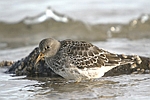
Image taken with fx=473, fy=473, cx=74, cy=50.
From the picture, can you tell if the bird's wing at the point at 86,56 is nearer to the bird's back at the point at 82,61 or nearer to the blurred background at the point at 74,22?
the bird's back at the point at 82,61

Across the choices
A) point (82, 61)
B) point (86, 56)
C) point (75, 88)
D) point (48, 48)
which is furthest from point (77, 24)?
point (75, 88)

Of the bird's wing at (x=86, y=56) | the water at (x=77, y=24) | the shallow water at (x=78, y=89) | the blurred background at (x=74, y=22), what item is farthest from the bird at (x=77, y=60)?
the blurred background at (x=74, y=22)

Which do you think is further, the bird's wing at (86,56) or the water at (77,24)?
the water at (77,24)

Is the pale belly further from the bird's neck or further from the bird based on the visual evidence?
the bird's neck

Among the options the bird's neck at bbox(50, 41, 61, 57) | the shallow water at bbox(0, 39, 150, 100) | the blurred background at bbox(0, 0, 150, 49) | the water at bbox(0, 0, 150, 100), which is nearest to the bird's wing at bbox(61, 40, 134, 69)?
the bird's neck at bbox(50, 41, 61, 57)

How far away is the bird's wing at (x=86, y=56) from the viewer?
7.11 meters

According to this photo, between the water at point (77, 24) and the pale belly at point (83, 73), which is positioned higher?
the water at point (77, 24)

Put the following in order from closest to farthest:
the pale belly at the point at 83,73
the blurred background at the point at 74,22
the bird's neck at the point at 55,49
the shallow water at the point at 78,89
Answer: the shallow water at the point at 78,89, the pale belly at the point at 83,73, the bird's neck at the point at 55,49, the blurred background at the point at 74,22

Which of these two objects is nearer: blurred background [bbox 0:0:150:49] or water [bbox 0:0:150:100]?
water [bbox 0:0:150:100]

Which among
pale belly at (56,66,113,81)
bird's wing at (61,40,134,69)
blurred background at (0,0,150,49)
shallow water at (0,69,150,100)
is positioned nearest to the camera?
shallow water at (0,69,150,100)

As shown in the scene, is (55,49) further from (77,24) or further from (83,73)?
(77,24)

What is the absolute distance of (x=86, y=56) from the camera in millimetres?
7242

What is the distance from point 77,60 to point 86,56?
0.21 meters

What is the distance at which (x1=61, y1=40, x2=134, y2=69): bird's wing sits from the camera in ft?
23.3
